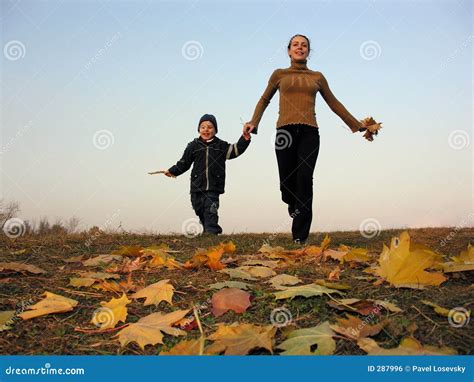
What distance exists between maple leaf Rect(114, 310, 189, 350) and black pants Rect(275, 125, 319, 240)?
10.2 feet

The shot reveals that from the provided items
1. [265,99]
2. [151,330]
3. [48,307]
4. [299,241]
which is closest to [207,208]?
[265,99]

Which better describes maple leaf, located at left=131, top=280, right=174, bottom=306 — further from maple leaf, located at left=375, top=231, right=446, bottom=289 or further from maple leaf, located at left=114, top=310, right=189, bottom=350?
maple leaf, located at left=375, top=231, right=446, bottom=289

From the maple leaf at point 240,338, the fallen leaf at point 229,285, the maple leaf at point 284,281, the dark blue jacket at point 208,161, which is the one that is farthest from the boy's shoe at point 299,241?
the maple leaf at point 240,338

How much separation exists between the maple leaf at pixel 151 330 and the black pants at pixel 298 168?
3.10 meters

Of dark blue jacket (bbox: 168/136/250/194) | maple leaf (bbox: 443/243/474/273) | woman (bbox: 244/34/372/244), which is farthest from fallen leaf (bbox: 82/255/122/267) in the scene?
dark blue jacket (bbox: 168/136/250/194)

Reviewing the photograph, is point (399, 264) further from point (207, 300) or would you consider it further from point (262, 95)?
point (262, 95)

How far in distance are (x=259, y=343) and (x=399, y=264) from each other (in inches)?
36.9

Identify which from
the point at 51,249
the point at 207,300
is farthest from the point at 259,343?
the point at 51,249

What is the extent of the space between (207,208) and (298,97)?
229 cm

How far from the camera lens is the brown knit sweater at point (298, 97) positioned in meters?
5.04

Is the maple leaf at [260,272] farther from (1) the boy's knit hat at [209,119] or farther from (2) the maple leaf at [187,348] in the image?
(1) the boy's knit hat at [209,119]

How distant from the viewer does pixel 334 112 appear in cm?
542

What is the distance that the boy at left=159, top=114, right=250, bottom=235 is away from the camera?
665 cm

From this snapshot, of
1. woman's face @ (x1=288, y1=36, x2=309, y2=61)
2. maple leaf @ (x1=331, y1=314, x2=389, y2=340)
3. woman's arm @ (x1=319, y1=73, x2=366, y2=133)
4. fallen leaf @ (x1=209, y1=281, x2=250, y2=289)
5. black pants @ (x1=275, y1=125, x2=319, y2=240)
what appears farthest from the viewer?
woman's arm @ (x1=319, y1=73, x2=366, y2=133)
